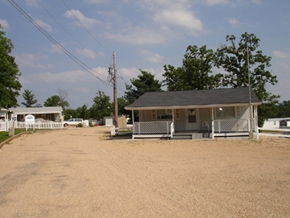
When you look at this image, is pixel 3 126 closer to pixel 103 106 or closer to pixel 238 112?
pixel 238 112

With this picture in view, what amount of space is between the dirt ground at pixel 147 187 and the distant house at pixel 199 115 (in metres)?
9.05

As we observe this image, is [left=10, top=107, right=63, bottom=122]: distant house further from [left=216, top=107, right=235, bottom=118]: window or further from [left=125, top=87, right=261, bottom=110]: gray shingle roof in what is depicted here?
[left=216, top=107, right=235, bottom=118]: window

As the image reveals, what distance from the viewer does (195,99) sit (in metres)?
25.0

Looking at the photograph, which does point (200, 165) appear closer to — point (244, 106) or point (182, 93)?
point (244, 106)

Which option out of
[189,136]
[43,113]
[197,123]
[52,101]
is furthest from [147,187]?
[52,101]

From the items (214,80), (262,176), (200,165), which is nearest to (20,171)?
(200,165)

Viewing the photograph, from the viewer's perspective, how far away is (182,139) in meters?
23.0

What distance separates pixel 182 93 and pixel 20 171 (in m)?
18.3

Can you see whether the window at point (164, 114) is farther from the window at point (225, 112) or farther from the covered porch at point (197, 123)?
the window at point (225, 112)

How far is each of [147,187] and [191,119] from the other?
17147 millimetres

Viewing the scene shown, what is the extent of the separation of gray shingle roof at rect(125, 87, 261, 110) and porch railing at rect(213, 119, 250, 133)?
51.4 inches

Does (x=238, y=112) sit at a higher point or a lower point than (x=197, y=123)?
higher

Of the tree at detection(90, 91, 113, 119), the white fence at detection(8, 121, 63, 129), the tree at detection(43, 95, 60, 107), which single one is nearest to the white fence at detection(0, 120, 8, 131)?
the white fence at detection(8, 121, 63, 129)

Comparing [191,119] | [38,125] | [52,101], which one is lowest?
[38,125]
